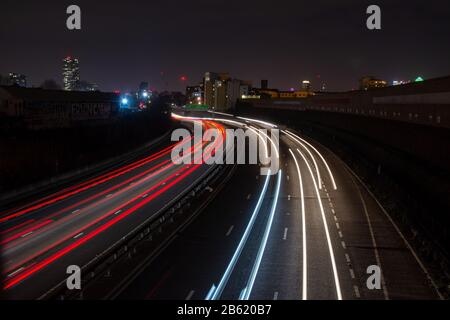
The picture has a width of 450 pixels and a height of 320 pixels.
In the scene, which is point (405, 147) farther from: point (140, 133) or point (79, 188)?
point (140, 133)

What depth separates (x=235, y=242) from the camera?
27.2 m

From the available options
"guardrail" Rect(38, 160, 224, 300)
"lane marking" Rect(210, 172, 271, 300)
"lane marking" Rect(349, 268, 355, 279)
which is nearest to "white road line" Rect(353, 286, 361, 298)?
"lane marking" Rect(349, 268, 355, 279)

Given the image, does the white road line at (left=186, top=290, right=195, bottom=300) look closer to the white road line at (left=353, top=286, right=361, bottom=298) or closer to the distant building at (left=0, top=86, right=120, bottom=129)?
the white road line at (left=353, top=286, right=361, bottom=298)

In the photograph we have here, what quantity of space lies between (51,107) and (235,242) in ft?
152

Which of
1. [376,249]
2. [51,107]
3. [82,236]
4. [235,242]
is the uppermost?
[51,107]

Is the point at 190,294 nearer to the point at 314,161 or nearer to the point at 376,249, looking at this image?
the point at 376,249

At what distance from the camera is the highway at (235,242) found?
67.4ft

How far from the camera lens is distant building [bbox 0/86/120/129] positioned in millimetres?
58312

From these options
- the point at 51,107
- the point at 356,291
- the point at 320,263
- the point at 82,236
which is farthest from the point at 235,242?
the point at 51,107

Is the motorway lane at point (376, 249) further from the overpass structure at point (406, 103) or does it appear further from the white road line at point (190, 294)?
the overpass structure at point (406, 103)

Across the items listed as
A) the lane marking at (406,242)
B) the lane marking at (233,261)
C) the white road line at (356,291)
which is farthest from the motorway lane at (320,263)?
the lane marking at (233,261)
